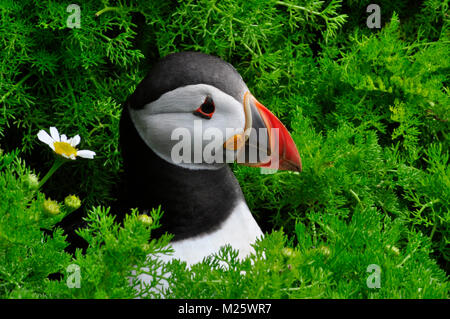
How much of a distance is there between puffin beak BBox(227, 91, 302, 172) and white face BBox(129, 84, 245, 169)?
0.10 feet

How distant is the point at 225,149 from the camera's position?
157 cm

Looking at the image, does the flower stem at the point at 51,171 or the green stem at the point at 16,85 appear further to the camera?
the green stem at the point at 16,85

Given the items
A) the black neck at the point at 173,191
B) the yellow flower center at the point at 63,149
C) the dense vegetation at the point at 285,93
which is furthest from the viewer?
the dense vegetation at the point at 285,93

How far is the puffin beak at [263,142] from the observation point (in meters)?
1.58

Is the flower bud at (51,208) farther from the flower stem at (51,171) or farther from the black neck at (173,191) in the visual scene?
the black neck at (173,191)

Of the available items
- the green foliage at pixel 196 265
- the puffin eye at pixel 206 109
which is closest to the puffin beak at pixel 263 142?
the puffin eye at pixel 206 109

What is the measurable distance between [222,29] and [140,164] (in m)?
0.73

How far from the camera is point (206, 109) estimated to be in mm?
1519

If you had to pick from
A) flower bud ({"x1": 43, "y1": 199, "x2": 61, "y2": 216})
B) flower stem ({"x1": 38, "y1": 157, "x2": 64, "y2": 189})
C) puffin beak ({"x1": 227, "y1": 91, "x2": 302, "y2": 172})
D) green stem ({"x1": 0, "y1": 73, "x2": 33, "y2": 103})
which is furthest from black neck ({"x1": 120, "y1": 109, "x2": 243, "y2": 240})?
green stem ({"x1": 0, "y1": 73, "x2": 33, "y2": 103})

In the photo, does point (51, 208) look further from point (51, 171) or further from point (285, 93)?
point (285, 93)

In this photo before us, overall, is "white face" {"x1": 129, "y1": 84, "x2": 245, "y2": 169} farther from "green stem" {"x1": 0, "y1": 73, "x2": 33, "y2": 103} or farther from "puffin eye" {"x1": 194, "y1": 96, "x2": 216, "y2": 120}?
"green stem" {"x1": 0, "y1": 73, "x2": 33, "y2": 103}

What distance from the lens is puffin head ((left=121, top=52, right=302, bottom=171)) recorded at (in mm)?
1506

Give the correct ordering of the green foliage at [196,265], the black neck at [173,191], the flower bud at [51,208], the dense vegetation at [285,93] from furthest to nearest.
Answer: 1. the dense vegetation at [285,93]
2. the black neck at [173,191]
3. the flower bud at [51,208]
4. the green foliage at [196,265]
